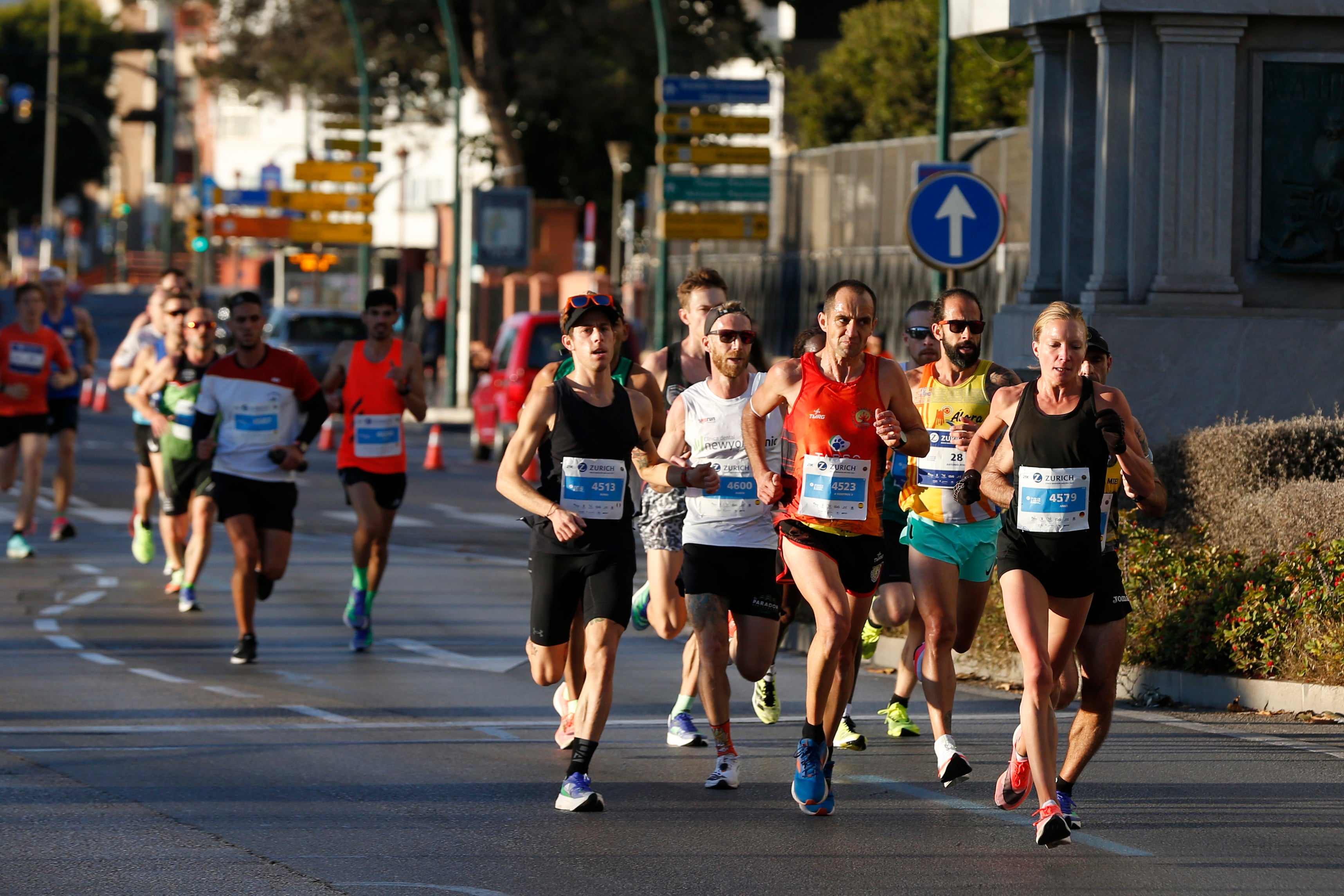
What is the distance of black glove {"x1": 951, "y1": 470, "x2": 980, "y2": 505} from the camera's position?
7.50 metres

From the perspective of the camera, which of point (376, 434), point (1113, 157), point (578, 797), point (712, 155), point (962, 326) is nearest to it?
point (578, 797)

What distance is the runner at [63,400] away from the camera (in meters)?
17.0

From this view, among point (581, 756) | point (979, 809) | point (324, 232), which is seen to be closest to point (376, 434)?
point (581, 756)

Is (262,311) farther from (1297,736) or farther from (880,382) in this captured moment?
(1297,736)

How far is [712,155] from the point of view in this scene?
32188 millimetres

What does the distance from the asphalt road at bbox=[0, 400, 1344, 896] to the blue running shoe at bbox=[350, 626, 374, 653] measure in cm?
14

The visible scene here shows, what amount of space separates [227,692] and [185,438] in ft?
11.5

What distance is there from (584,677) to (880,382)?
1729 millimetres

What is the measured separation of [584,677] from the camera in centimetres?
862

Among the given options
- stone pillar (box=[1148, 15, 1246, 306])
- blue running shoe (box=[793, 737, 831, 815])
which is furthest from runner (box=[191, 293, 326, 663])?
stone pillar (box=[1148, 15, 1246, 306])

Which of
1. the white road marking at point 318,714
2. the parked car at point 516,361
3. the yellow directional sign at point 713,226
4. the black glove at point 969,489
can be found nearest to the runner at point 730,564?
the black glove at point 969,489

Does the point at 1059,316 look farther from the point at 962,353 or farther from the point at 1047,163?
the point at 1047,163

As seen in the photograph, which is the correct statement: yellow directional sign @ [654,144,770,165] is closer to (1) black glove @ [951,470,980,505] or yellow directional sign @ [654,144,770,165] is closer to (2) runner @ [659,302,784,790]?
→ (2) runner @ [659,302,784,790]

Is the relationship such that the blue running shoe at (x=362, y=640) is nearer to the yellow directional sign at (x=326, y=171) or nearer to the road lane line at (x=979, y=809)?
the road lane line at (x=979, y=809)
